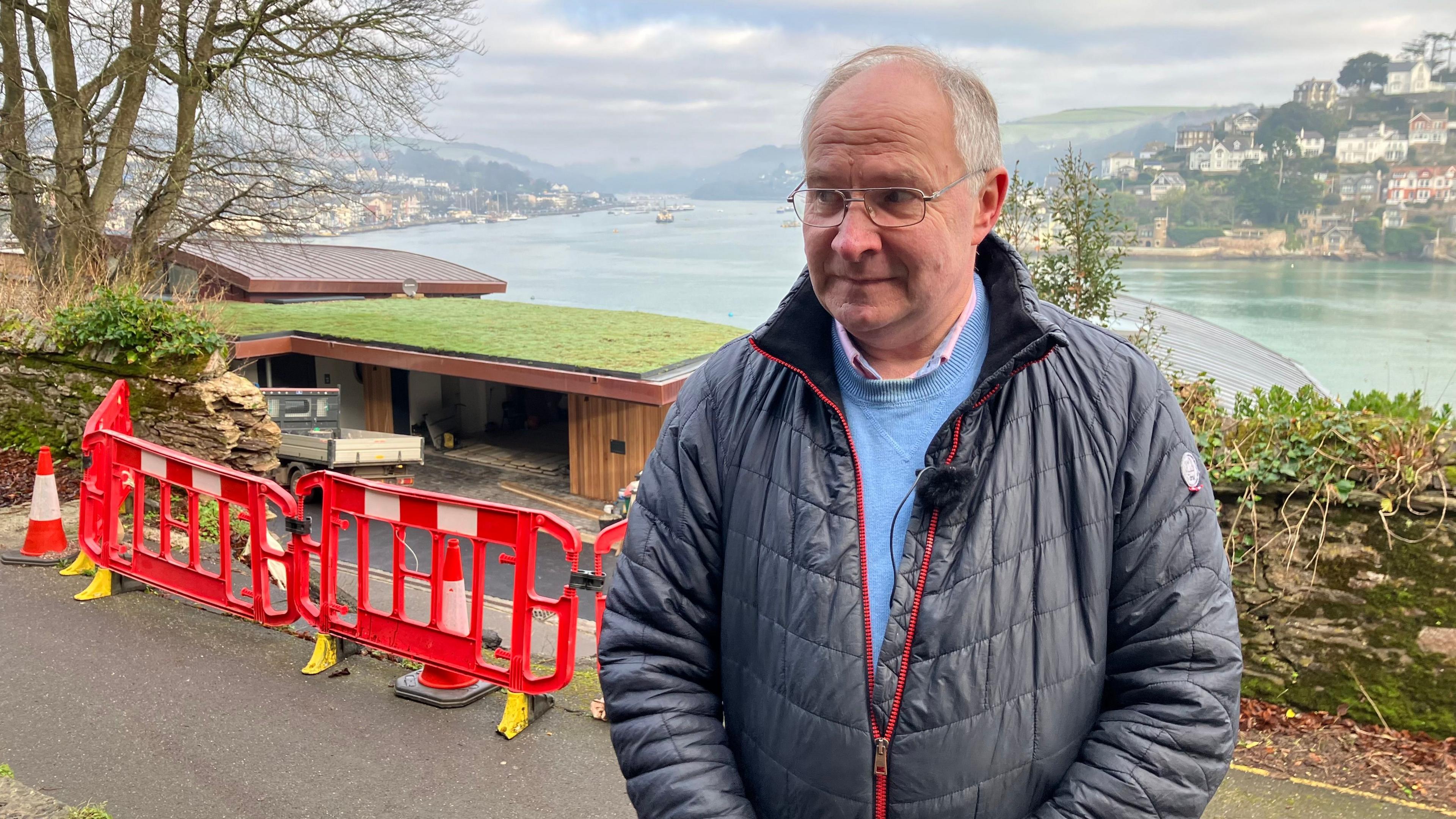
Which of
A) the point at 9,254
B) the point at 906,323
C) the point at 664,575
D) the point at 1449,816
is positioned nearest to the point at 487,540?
the point at 664,575

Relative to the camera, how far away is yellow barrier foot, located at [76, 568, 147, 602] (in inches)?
229

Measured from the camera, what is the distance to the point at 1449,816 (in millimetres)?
3695

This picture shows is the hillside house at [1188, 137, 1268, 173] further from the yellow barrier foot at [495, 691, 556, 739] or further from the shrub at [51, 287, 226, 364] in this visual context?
the yellow barrier foot at [495, 691, 556, 739]

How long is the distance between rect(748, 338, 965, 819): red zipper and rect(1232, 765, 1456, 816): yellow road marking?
10.6ft

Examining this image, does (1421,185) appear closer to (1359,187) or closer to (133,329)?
(1359,187)

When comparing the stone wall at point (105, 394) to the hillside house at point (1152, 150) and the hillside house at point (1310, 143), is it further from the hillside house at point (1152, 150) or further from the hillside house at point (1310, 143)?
the hillside house at point (1310, 143)

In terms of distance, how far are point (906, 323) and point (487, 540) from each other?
3.35 m

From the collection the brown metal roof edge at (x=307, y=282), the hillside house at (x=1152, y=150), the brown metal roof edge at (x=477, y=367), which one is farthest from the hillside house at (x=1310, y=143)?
the brown metal roof edge at (x=477, y=367)

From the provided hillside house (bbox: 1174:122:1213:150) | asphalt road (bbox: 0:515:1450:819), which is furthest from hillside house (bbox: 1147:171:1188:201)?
asphalt road (bbox: 0:515:1450:819)

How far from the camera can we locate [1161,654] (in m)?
1.51

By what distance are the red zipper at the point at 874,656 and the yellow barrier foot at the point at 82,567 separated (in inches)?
245

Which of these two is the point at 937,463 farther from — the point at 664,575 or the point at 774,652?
the point at 664,575

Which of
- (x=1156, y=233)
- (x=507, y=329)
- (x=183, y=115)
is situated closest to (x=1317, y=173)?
(x=1156, y=233)

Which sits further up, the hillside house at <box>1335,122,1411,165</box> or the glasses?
the hillside house at <box>1335,122,1411,165</box>
